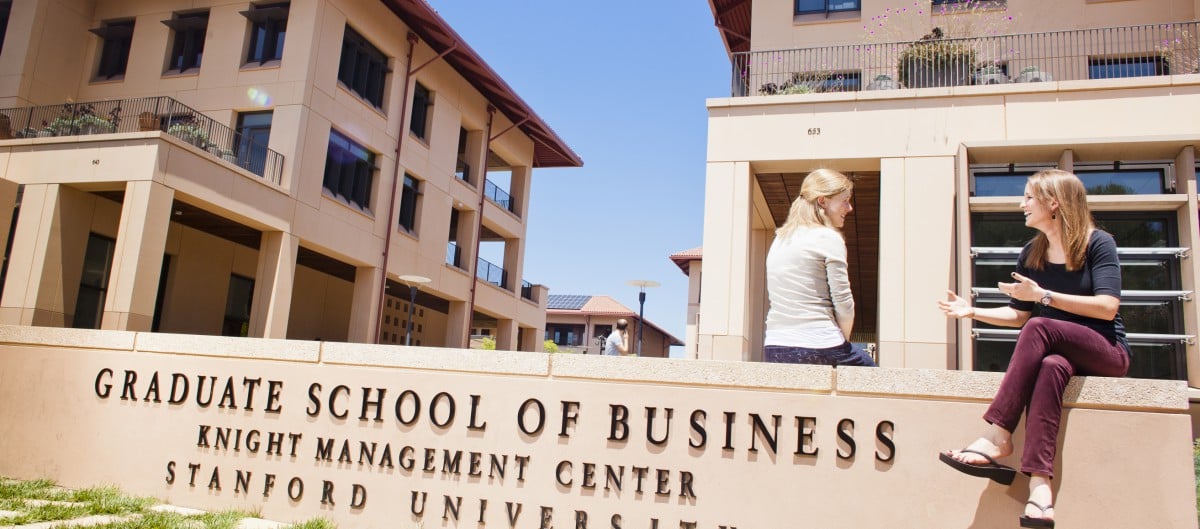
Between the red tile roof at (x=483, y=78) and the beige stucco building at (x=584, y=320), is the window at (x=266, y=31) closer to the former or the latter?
the red tile roof at (x=483, y=78)

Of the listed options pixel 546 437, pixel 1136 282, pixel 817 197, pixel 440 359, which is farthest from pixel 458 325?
pixel 817 197

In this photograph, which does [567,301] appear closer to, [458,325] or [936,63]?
[458,325]

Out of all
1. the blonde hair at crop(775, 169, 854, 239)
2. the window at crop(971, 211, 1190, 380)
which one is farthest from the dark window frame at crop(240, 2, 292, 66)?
the blonde hair at crop(775, 169, 854, 239)

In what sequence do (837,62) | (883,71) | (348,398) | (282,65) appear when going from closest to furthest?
(348,398) → (883,71) → (837,62) → (282,65)

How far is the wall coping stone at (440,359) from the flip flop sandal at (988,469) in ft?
8.00

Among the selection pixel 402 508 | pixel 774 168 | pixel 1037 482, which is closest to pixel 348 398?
pixel 402 508

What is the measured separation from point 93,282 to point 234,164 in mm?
4191

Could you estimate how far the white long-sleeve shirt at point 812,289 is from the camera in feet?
15.2

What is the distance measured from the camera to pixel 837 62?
18688 millimetres

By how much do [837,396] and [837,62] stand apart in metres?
15.5

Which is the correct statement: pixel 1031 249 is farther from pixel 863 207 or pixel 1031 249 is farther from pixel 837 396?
pixel 863 207

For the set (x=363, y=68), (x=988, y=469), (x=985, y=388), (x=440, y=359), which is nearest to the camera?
(x=988, y=469)

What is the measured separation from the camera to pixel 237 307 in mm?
23453

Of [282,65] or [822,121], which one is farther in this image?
[282,65]
